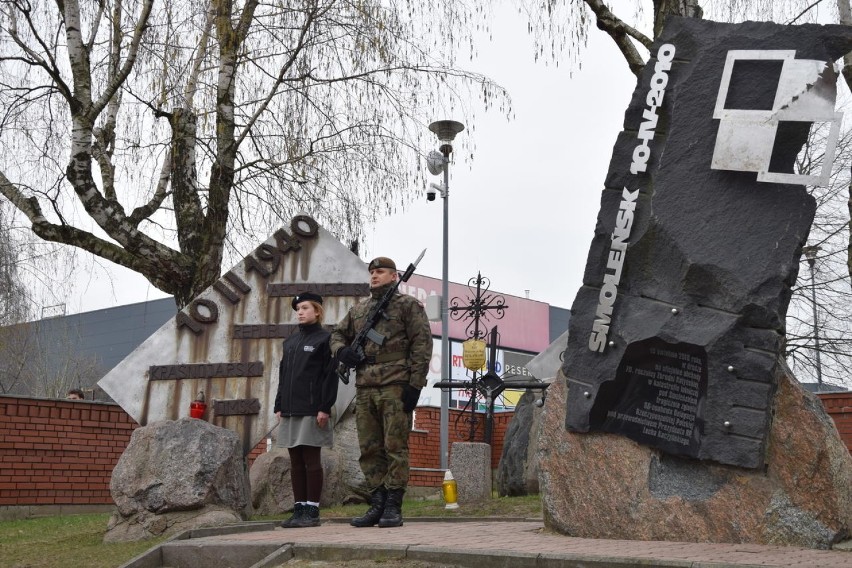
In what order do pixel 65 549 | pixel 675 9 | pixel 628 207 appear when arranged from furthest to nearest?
pixel 675 9, pixel 65 549, pixel 628 207

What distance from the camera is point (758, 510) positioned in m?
5.24

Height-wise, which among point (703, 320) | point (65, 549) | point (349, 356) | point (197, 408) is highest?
point (703, 320)

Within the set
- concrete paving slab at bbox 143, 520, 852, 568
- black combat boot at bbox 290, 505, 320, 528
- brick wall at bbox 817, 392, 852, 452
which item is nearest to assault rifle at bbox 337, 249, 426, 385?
black combat boot at bbox 290, 505, 320, 528

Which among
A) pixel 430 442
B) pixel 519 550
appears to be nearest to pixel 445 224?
pixel 430 442

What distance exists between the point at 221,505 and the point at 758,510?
4025mm

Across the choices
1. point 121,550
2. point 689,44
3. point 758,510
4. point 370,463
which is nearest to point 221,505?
point 121,550

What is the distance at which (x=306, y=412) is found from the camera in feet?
21.8

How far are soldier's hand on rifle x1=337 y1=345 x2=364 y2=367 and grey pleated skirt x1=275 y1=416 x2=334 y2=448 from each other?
59 centimetres

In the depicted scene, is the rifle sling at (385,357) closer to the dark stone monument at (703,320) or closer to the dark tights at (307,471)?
the dark tights at (307,471)

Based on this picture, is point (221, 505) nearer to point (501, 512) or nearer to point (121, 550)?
point (121, 550)

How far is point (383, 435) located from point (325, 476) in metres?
3.23

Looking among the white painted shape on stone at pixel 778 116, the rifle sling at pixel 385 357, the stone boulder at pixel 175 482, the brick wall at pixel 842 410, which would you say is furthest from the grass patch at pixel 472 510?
the brick wall at pixel 842 410

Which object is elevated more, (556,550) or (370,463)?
(370,463)

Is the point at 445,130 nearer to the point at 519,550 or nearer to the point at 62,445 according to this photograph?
the point at 62,445
